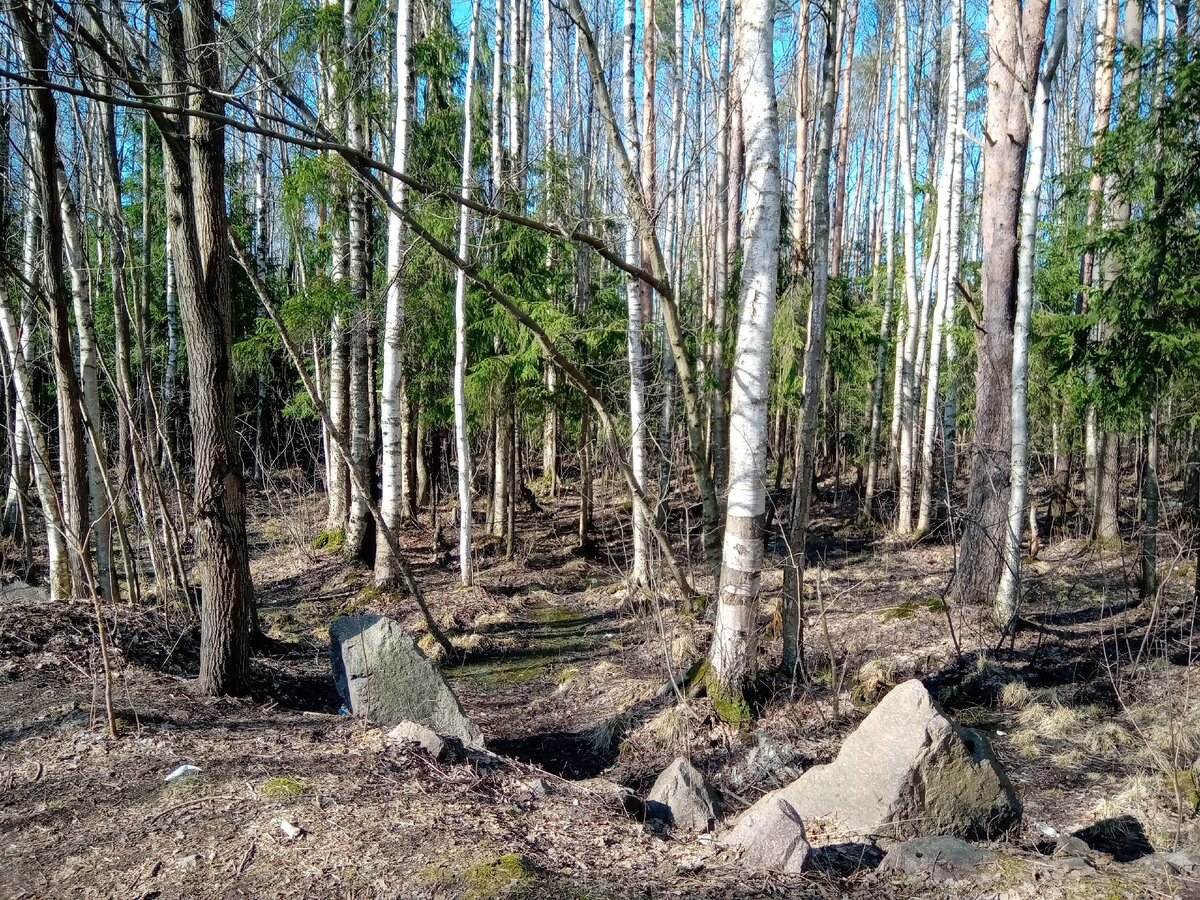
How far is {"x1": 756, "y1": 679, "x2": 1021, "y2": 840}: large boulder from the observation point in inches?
164

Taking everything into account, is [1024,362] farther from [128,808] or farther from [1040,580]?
[128,808]

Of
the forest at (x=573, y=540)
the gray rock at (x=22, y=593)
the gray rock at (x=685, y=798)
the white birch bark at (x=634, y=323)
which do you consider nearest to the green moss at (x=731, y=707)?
the forest at (x=573, y=540)

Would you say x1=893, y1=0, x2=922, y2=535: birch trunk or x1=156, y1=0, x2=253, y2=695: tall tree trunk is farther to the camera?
x1=893, y1=0, x2=922, y2=535: birch trunk

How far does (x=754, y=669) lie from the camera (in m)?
5.94

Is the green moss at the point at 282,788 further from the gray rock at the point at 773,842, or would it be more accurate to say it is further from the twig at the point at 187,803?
the gray rock at the point at 773,842

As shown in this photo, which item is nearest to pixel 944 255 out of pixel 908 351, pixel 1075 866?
pixel 908 351

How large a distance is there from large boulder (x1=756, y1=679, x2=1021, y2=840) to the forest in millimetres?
23

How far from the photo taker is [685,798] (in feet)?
14.8

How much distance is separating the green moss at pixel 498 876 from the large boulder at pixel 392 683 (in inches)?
88.8

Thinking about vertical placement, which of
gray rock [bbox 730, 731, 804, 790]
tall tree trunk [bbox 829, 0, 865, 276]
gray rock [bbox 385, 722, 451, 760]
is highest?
tall tree trunk [bbox 829, 0, 865, 276]

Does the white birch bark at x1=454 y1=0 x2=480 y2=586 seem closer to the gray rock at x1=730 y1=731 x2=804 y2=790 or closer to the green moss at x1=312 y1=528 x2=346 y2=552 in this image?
the green moss at x1=312 y1=528 x2=346 y2=552

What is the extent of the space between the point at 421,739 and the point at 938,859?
278 cm

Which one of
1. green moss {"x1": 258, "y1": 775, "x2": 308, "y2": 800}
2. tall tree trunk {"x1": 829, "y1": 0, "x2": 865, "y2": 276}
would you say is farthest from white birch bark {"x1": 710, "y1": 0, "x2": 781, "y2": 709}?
tall tree trunk {"x1": 829, "y1": 0, "x2": 865, "y2": 276}

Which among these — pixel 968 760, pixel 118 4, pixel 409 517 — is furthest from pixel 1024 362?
pixel 409 517
